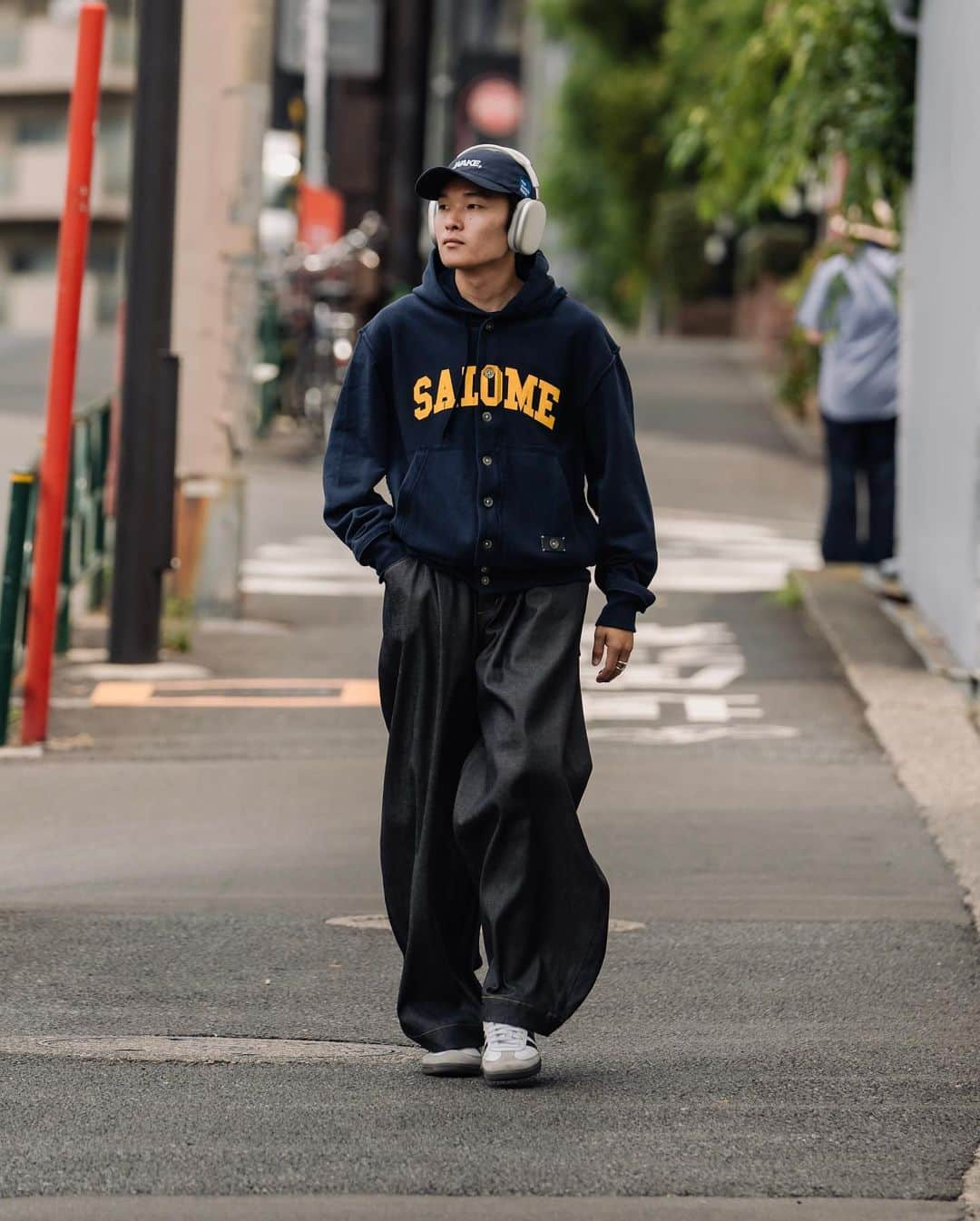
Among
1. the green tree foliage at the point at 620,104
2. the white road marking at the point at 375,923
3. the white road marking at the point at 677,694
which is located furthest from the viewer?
the green tree foliage at the point at 620,104

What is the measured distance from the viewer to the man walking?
5.07 meters

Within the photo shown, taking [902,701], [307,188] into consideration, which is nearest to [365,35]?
[307,188]

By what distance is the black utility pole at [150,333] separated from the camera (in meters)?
10.5

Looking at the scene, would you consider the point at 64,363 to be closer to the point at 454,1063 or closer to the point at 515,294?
the point at 515,294

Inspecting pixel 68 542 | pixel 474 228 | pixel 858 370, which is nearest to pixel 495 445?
pixel 474 228

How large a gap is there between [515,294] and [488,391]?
0.21 metres

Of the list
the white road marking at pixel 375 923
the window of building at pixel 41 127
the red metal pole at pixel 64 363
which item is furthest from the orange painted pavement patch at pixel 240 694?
the window of building at pixel 41 127

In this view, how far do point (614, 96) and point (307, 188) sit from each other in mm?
20158

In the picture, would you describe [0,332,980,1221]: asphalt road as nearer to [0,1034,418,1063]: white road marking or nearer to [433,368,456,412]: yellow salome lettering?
[0,1034,418,1063]: white road marking

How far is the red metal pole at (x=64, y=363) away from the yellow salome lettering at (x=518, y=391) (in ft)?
12.8

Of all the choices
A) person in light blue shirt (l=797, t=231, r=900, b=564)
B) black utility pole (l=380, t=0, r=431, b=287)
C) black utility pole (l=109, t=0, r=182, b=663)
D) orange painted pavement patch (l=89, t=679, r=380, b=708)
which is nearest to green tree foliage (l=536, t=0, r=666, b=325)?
black utility pole (l=380, t=0, r=431, b=287)

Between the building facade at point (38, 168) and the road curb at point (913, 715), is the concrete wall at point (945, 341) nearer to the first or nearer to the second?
the road curb at point (913, 715)

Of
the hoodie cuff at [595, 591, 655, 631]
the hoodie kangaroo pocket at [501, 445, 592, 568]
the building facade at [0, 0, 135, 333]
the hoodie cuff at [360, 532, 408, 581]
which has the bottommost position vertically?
the hoodie cuff at [595, 591, 655, 631]

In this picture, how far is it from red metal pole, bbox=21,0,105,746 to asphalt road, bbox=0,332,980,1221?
339mm
